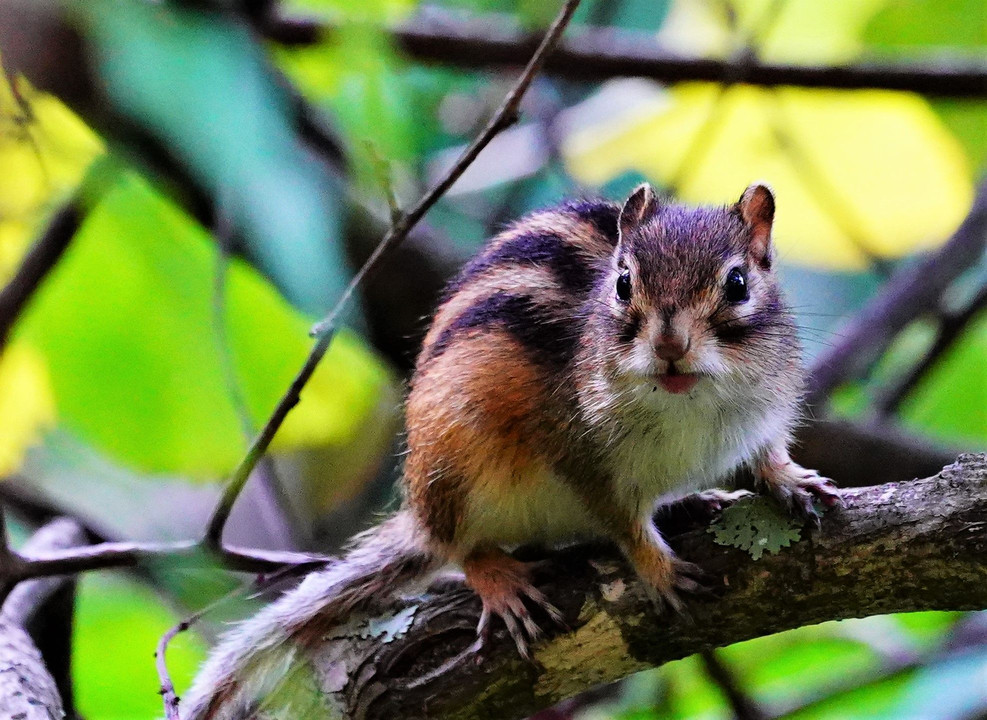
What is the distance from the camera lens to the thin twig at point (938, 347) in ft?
10.9

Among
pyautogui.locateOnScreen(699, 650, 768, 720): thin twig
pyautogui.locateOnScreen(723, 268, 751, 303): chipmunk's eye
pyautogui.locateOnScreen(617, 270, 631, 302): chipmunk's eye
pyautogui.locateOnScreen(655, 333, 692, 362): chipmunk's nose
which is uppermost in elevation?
pyautogui.locateOnScreen(617, 270, 631, 302): chipmunk's eye

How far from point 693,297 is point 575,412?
42cm

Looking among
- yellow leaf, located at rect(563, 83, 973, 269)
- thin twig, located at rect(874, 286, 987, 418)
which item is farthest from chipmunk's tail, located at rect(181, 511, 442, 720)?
yellow leaf, located at rect(563, 83, 973, 269)

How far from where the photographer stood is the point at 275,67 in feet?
8.11

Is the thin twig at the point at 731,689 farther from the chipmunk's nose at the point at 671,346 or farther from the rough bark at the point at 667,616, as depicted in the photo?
the chipmunk's nose at the point at 671,346

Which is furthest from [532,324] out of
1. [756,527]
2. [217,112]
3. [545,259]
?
[217,112]

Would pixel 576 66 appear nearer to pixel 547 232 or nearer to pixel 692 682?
pixel 547 232

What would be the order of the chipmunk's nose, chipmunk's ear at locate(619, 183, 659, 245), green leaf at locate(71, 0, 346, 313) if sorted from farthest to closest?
chipmunk's ear at locate(619, 183, 659, 245) < the chipmunk's nose < green leaf at locate(71, 0, 346, 313)

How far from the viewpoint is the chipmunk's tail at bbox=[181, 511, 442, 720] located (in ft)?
7.11

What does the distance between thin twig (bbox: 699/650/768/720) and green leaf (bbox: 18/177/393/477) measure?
115cm

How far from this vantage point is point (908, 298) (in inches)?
131

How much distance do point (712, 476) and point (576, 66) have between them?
1.64 metres

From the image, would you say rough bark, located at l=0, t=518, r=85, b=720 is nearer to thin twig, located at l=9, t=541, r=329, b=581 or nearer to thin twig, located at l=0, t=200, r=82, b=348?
thin twig, located at l=9, t=541, r=329, b=581

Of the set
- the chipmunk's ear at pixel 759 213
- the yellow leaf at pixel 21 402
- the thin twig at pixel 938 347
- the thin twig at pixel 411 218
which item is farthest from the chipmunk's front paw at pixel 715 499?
the yellow leaf at pixel 21 402
